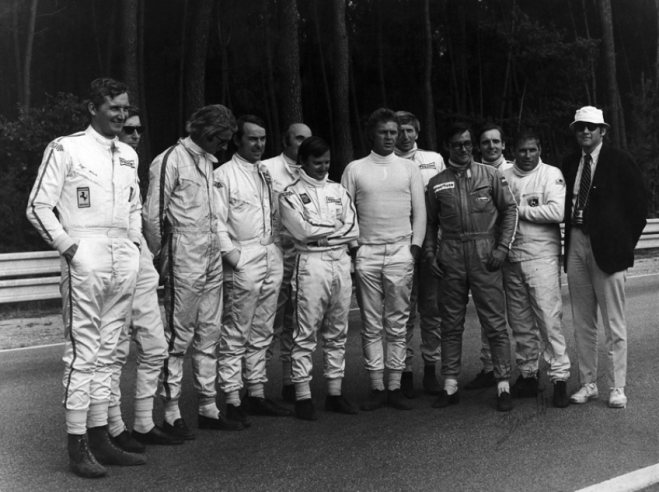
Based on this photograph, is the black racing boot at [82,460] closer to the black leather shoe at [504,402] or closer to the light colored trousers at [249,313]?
the light colored trousers at [249,313]

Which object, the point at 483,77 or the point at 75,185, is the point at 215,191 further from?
the point at 483,77

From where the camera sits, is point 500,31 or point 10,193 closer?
point 10,193

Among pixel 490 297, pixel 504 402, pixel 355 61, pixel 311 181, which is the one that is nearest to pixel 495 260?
pixel 490 297

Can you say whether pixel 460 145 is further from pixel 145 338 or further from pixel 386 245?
pixel 145 338

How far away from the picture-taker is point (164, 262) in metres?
5.61

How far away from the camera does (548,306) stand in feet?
21.6

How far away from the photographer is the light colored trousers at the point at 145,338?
208 inches

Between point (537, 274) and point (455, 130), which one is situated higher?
point (455, 130)

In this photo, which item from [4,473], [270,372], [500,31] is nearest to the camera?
[4,473]

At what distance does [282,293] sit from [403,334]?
110cm

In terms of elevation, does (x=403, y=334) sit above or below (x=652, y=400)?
above

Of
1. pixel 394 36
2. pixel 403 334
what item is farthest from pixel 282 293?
pixel 394 36

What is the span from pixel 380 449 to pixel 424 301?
2.16 meters

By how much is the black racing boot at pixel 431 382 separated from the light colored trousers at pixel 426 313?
2.6 inches
